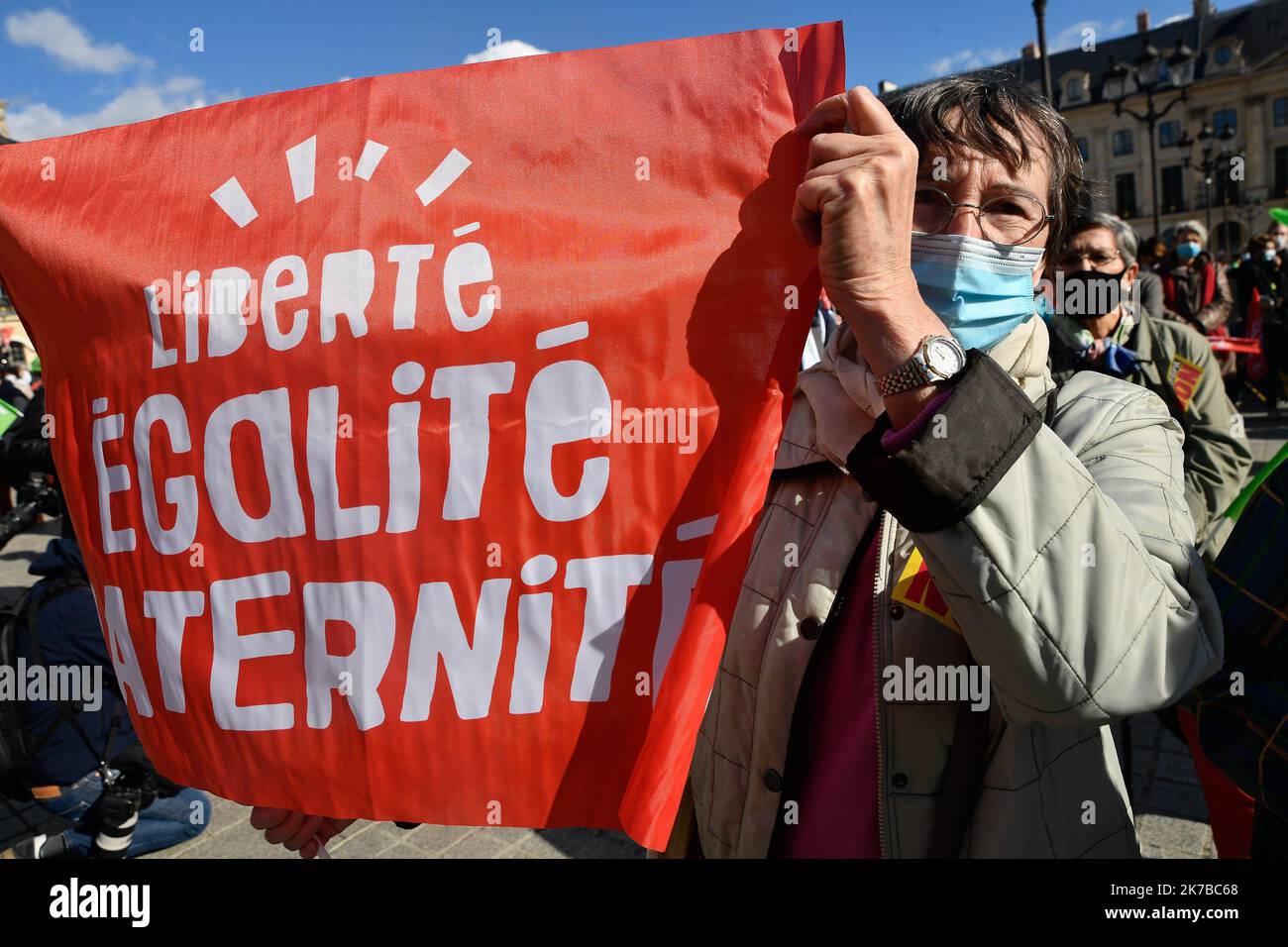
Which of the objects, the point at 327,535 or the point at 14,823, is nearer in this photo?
the point at 327,535

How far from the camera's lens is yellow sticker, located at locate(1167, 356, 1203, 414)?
3.49 metres

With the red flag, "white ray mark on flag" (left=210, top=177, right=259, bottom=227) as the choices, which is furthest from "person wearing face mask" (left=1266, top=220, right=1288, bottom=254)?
"white ray mark on flag" (left=210, top=177, right=259, bottom=227)

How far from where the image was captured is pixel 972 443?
3.71ft

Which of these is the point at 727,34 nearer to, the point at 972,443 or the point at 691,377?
the point at 691,377

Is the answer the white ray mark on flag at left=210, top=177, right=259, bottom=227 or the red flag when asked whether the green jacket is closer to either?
the white ray mark on flag at left=210, top=177, right=259, bottom=227

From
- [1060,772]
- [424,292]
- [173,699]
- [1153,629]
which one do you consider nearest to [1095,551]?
[1153,629]

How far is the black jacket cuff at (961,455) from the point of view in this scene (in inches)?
44.2

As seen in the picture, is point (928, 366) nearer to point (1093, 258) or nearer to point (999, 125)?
point (999, 125)

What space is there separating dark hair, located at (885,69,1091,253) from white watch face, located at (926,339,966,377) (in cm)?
48

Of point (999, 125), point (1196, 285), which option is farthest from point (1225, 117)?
point (999, 125)

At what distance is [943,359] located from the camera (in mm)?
1157

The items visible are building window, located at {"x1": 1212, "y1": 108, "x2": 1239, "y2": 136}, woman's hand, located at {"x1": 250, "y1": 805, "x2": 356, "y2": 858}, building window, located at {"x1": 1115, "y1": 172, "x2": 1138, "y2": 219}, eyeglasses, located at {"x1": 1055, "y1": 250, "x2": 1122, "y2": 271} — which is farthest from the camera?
building window, located at {"x1": 1115, "y1": 172, "x2": 1138, "y2": 219}

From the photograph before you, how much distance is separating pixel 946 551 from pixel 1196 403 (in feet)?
9.57
